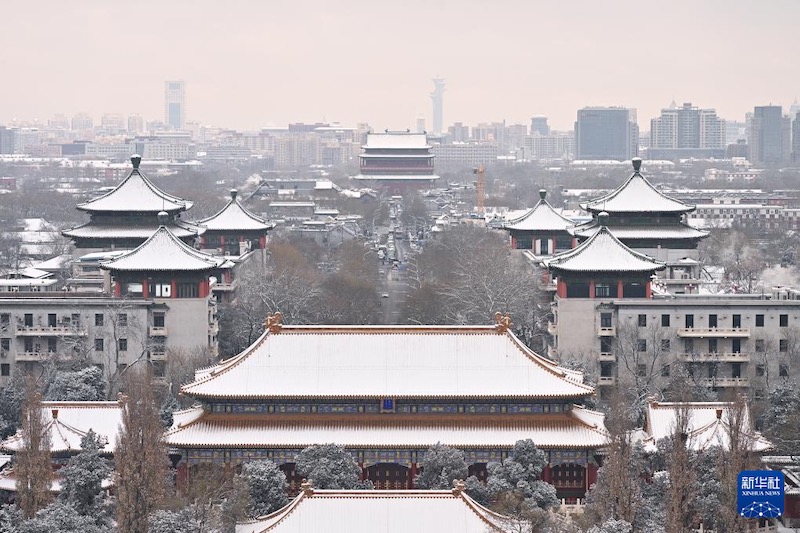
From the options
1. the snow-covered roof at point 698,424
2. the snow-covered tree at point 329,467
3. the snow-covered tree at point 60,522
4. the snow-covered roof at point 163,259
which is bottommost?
the snow-covered tree at point 60,522

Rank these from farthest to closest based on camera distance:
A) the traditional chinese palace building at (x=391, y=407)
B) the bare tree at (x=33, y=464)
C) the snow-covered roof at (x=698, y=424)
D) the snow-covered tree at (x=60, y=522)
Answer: the traditional chinese palace building at (x=391, y=407), the snow-covered roof at (x=698, y=424), the bare tree at (x=33, y=464), the snow-covered tree at (x=60, y=522)

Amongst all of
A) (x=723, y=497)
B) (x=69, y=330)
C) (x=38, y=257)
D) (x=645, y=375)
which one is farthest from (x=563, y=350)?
(x=38, y=257)

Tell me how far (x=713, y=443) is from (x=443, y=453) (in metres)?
6.58

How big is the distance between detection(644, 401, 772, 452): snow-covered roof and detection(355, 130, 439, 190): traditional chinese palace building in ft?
453

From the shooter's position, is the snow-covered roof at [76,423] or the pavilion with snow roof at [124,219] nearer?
the snow-covered roof at [76,423]

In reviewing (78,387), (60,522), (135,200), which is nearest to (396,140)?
(135,200)

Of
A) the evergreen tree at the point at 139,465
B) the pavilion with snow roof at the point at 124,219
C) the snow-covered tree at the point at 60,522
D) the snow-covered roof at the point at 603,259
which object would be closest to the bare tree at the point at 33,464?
the snow-covered tree at the point at 60,522

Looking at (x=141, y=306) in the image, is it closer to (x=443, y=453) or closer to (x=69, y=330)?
(x=69, y=330)

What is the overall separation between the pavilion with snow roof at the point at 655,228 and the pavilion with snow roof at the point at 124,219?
16981 mm

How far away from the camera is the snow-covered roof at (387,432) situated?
127 ft

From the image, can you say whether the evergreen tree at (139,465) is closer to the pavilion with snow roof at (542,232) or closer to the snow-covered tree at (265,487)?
the snow-covered tree at (265,487)

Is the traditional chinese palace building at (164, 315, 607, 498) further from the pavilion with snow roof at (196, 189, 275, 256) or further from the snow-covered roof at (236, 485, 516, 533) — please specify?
the pavilion with snow roof at (196, 189, 275, 256)

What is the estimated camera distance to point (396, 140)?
18075cm

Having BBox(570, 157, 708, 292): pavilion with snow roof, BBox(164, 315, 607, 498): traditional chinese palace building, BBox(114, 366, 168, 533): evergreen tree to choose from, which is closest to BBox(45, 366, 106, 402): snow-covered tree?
BBox(164, 315, 607, 498): traditional chinese palace building
